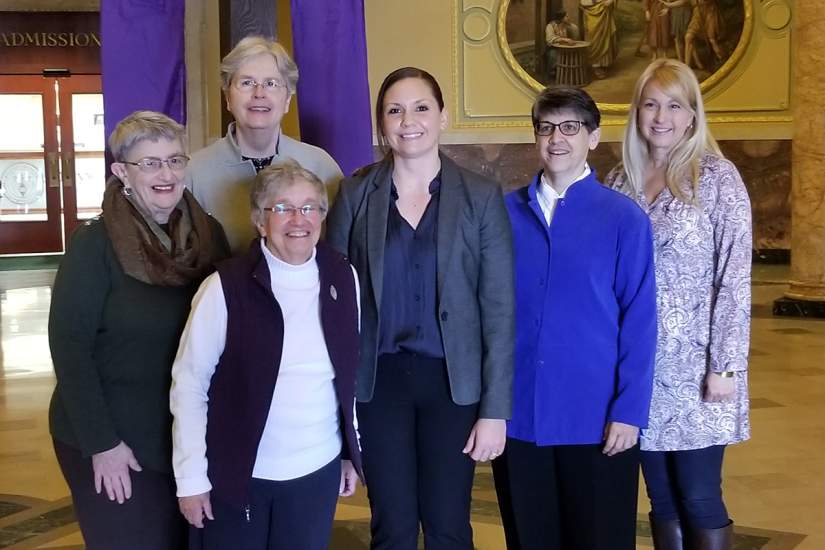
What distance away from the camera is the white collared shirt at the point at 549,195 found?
2.96 m

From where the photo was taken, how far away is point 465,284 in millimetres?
2873

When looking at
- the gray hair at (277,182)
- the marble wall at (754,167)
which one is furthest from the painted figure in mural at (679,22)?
the gray hair at (277,182)

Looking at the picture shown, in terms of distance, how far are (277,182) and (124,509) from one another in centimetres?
102

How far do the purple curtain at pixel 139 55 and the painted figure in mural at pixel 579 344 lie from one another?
7.19ft

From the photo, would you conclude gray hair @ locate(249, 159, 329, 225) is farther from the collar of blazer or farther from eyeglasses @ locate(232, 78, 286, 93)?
eyeglasses @ locate(232, 78, 286, 93)

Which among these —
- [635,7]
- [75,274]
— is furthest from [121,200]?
[635,7]

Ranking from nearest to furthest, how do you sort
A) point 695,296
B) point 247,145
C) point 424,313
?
point 424,313 → point 695,296 → point 247,145

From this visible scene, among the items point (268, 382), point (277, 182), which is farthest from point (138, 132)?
point (268, 382)

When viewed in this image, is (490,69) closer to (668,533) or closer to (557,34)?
(557,34)

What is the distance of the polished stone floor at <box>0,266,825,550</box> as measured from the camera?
4.39 m

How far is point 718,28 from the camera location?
571 inches

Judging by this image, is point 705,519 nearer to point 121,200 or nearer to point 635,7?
point 121,200

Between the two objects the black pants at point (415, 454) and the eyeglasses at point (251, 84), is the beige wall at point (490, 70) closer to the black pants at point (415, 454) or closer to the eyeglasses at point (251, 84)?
the eyeglasses at point (251, 84)

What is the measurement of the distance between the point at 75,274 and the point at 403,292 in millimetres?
924
